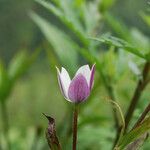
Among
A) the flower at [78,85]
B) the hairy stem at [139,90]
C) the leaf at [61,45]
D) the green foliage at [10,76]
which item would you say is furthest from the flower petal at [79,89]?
the green foliage at [10,76]

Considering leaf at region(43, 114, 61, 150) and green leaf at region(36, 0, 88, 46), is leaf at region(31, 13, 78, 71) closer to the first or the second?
green leaf at region(36, 0, 88, 46)

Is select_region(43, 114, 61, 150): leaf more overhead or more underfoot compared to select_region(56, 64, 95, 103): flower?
more underfoot

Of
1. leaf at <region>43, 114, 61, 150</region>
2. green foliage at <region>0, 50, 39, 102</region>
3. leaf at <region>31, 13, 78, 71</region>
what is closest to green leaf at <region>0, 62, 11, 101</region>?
green foliage at <region>0, 50, 39, 102</region>

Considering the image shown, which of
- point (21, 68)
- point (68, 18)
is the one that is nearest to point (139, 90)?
point (68, 18)

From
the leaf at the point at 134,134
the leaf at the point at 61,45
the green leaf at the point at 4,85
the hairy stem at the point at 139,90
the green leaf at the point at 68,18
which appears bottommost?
the green leaf at the point at 4,85

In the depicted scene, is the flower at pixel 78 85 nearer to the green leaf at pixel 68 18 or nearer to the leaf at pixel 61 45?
the green leaf at pixel 68 18

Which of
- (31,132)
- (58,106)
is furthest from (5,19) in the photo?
(31,132)
